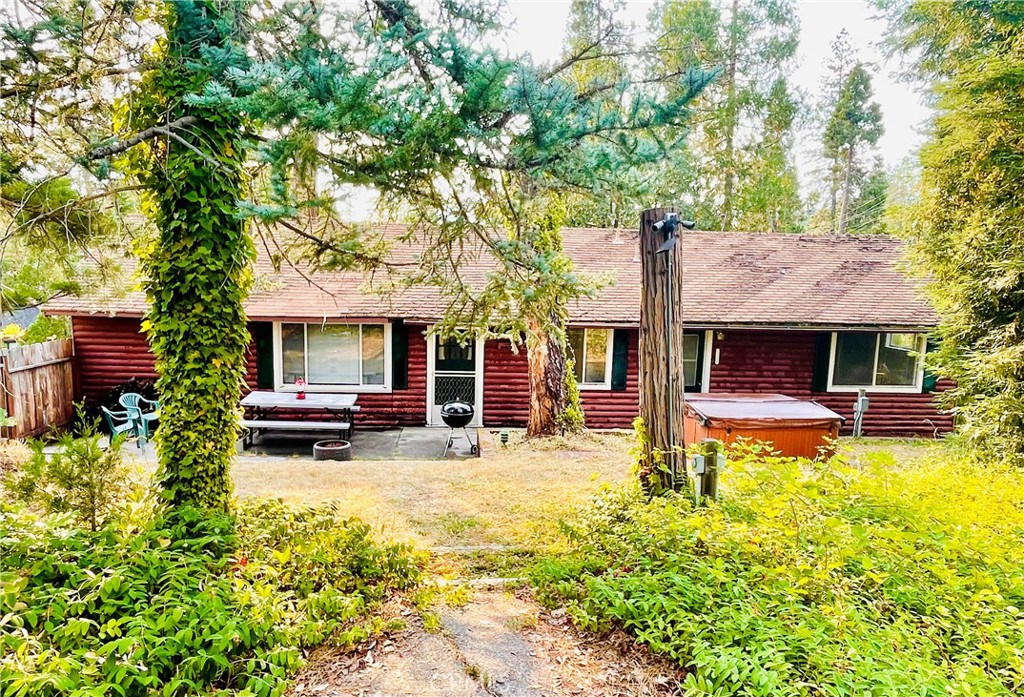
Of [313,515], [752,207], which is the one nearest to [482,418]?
[313,515]

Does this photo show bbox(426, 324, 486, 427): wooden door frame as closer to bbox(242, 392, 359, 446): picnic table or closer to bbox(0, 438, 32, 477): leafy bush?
bbox(242, 392, 359, 446): picnic table

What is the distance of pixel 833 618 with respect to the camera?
323cm

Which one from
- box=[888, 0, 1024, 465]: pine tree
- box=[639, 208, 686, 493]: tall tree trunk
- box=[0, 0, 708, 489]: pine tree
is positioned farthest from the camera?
box=[888, 0, 1024, 465]: pine tree

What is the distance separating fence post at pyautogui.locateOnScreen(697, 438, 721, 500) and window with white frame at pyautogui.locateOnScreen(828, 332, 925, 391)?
8.06 meters

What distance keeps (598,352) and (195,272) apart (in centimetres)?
835

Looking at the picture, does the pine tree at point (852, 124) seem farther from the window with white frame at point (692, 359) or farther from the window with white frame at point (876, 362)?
the window with white frame at point (692, 359)

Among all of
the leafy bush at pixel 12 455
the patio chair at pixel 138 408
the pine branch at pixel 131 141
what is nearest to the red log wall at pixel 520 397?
the patio chair at pixel 138 408

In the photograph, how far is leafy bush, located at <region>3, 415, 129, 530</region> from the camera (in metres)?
3.92

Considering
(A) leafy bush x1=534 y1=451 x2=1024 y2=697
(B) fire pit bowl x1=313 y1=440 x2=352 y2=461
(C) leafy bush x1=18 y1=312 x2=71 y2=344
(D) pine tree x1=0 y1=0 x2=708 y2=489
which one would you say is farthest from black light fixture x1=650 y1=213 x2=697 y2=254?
(C) leafy bush x1=18 y1=312 x2=71 y2=344

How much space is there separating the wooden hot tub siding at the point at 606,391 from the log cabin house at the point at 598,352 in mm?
21

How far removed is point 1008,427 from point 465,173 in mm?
8163

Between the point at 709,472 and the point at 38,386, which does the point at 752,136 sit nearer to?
the point at 709,472

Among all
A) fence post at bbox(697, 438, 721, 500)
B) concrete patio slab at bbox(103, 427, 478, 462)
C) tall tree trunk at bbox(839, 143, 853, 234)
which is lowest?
concrete patio slab at bbox(103, 427, 478, 462)

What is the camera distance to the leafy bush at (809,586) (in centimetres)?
288
